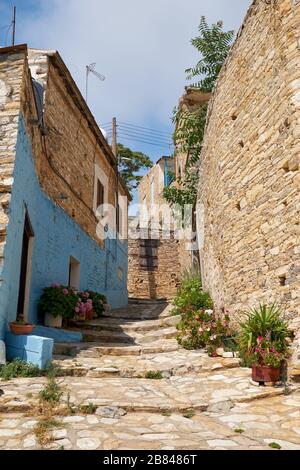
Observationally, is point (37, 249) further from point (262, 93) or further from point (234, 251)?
point (262, 93)

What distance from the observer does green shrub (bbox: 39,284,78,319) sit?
778cm

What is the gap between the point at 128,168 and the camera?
1029 inches

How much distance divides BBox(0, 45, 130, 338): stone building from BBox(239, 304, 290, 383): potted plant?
351cm

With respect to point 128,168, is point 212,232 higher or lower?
lower

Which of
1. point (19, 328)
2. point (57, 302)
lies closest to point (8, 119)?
point (19, 328)

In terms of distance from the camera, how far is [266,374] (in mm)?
4820

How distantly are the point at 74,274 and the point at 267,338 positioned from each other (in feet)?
21.9

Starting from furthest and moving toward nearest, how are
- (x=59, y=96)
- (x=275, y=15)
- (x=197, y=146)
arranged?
1. (x=197, y=146)
2. (x=59, y=96)
3. (x=275, y=15)

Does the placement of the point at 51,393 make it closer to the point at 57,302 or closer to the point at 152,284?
the point at 57,302

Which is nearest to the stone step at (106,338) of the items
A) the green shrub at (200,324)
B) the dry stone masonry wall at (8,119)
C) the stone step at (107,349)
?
the stone step at (107,349)

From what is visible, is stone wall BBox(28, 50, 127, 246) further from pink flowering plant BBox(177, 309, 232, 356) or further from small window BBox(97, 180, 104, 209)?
pink flowering plant BBox(177, 309, 232, 356)

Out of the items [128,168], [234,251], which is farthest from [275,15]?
[128,168]
